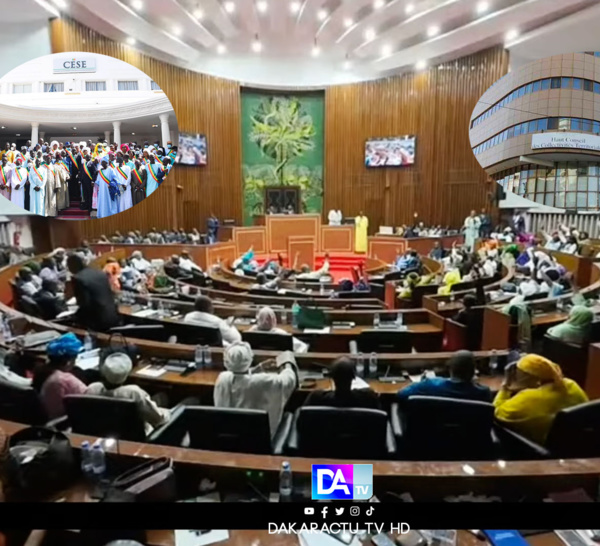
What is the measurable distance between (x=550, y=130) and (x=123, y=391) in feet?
5.96

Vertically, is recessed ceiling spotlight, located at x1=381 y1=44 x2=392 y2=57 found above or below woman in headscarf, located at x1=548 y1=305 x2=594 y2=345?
above

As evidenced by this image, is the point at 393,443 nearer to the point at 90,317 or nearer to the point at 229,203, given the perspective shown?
the point at 90,317

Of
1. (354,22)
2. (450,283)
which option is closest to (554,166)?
(354,22)

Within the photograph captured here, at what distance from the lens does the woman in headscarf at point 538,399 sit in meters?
1.74

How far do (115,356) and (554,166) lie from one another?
1.85 meters

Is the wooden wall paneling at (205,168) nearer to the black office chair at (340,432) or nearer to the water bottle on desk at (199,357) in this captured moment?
the water bottle on desk at (199,357)

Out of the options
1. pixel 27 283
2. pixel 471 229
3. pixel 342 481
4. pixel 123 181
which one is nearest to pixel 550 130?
pixel 342 481

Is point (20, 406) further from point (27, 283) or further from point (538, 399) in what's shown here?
point (27, 283)

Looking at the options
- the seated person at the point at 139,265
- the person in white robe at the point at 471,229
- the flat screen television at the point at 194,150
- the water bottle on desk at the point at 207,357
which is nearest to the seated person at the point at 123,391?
the water bottle on desk at the point at 207,357

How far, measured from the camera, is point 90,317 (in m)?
2.74

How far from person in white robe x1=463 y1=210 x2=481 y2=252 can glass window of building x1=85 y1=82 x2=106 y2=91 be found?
660 cm

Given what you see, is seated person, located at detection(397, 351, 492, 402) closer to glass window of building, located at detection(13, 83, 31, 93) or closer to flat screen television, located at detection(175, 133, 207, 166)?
glass window of building, located at detection(13, 83, 31, 93)

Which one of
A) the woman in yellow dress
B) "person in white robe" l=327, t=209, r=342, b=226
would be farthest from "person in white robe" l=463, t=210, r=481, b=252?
"person in white robe" l=327, t=209, r=342, b=226

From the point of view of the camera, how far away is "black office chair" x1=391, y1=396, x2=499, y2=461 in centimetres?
147
